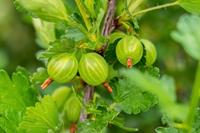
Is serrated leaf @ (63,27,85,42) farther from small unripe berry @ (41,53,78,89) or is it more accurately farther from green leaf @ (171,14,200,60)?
green leaf @ (171,14,200,60)

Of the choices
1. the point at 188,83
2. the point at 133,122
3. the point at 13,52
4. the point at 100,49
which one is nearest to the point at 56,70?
the point at 100,49

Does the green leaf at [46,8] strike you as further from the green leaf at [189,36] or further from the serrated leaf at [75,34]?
the green leaf at [189,36]

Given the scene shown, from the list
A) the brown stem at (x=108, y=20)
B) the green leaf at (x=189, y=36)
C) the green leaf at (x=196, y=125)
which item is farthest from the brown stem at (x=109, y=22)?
the green leaf at (x=189, y=36)

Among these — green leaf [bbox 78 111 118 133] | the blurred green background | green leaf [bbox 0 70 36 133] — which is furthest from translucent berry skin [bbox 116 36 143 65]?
the blurred green background

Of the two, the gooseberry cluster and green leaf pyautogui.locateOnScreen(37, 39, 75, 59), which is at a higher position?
green leaf pyautogui.locateOnScreen(37, 39, 75, 59)

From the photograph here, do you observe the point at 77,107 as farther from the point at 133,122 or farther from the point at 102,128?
the point at 133,122

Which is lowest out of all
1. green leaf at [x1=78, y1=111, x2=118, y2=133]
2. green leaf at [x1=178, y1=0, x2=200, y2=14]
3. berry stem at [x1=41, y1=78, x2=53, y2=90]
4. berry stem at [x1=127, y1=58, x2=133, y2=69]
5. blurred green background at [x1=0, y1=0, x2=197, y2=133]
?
blurred green background at [x1=0, y1=0, x2=197, y2=133]
